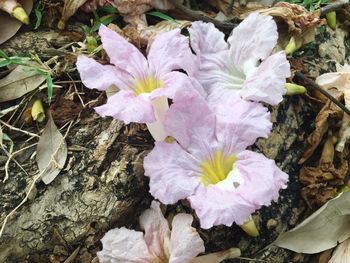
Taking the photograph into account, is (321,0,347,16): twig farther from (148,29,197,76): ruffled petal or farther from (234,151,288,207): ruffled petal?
(234,151,288,207): ruffled petal

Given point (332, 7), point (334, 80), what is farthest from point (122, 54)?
point (332, 7)

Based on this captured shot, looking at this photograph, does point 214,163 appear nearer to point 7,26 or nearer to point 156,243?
point 156,243

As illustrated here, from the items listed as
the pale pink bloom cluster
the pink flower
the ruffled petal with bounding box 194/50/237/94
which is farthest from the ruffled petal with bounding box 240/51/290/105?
the pink flower

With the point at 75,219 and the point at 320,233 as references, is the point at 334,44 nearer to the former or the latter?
the point at 320,233

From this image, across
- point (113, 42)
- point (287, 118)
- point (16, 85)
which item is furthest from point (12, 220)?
point (287, 118)

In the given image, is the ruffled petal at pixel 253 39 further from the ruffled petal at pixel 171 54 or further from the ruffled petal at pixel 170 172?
the ruffled petal at pixel 170 172

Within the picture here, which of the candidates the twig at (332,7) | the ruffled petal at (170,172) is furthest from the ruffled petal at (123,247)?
the twig at (332,7)
